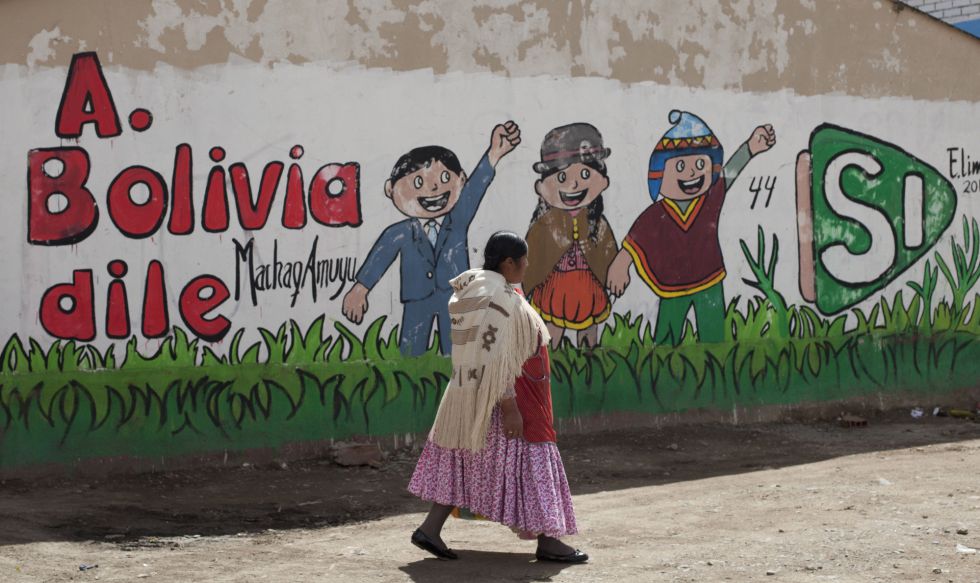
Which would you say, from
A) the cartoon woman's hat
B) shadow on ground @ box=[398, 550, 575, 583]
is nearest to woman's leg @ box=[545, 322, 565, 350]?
the cartoon woman's hat

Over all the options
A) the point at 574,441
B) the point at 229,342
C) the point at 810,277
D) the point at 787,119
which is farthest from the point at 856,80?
the point at 229,342

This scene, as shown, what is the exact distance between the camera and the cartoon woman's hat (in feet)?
32.0

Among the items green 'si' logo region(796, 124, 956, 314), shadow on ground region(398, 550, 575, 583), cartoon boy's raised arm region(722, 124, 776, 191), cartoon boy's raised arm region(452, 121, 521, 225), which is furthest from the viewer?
green 'si' logo region(796, 124, 956, 314)

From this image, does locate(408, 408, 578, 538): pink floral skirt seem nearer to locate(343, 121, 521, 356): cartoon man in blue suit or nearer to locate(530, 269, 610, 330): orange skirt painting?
locate(343, 121, 521, 356): cartoon man in blue suit

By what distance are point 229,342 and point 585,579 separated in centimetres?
383

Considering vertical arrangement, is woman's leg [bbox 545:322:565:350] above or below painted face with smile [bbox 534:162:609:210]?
below

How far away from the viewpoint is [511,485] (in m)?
5.71

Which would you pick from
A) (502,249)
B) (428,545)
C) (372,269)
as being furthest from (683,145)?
(428,545)

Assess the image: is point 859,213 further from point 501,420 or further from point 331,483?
point 501,420

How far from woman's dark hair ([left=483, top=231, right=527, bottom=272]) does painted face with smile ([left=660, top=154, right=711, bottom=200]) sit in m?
4.75

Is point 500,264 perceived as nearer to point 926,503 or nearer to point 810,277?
point 926,503

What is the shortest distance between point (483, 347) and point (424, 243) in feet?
12.0

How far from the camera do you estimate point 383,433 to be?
9055 millimetres

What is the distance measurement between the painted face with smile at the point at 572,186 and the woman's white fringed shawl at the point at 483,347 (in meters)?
4.09
